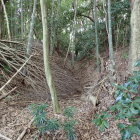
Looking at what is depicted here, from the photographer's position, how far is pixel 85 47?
7668 millimetres

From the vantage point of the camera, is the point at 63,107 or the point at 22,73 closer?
the point at 63,107

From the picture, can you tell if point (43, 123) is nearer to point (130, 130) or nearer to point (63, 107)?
point (63, 107)

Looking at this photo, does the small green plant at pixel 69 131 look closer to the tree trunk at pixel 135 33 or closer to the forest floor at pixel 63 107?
the forest floor at pixel 63 107

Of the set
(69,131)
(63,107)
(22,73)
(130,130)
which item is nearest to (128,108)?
(130,130)

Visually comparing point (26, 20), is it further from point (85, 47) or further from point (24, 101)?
point (24, 101)

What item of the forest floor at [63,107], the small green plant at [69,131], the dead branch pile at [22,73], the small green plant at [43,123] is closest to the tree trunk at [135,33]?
the forest floor at [63,107]

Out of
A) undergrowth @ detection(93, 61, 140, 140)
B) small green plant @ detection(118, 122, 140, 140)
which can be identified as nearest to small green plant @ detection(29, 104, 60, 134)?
undergrowth @ detection(93, 61, 140, 140)

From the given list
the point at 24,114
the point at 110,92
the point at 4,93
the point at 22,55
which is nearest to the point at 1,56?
the point at 22,55

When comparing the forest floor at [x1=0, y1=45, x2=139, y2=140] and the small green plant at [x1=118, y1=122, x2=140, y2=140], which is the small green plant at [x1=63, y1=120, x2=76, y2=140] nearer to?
the forest floor at [x1=0, y1=45, x2=139, y2=140]

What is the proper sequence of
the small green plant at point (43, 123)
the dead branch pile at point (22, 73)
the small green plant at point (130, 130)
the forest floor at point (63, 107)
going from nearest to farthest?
the small green plant at point (130, 130), the small green plant at point (43, 123), the forest floor at point (63, 107), the dead branch pile at point (22, 73)

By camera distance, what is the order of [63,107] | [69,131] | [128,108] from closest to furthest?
[128,108] → [69,131] → [63,107]

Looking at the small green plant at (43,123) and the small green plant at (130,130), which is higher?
the small green plant at (130,130)

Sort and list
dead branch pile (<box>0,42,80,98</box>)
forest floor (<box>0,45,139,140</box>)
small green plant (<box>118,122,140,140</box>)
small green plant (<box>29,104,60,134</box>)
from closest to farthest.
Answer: small green plant (<box>118,122,140,140</box>) → small green plant (<box>29,104,60,134</box>) → forest floor (<box>0,45,139,140</box>) → dead branch pile (<box>0,42,80,98</box>)

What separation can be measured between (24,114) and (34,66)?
1.31 m
